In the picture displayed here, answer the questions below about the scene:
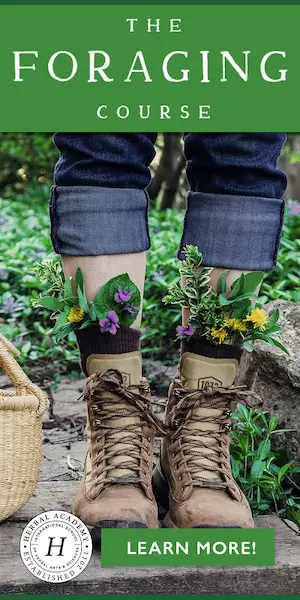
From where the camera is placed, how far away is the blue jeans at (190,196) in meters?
1.45

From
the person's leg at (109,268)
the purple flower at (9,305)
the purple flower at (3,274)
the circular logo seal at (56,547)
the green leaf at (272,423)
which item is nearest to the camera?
the circular logo seal at (56,547)

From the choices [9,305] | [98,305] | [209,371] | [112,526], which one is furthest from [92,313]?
[9,305]

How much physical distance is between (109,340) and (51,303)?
133 mm

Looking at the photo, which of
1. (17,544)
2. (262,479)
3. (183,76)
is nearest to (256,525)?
(262,479)

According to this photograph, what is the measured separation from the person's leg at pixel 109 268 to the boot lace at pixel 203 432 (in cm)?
6

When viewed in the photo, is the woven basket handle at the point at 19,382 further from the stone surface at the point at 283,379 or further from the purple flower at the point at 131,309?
the stone surface at the point at 283,379

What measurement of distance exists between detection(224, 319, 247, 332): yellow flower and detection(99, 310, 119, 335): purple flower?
215mm

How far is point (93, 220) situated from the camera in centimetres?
146

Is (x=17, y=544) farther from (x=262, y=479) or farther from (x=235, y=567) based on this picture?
(x=262, y=479)

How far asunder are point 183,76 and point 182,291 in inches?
16.6

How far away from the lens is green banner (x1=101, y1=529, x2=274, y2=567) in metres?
1.33

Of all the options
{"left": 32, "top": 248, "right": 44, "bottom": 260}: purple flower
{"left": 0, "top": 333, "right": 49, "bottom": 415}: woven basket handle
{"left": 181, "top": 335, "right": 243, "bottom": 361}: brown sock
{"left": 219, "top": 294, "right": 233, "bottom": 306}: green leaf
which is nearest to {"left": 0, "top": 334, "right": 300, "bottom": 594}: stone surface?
{"left": 0, "top": 333, "right": 49, "bottom": 415}: woven basket handle

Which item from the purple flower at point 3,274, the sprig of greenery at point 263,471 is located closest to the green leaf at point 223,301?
the sprig of greenery at point 263,471

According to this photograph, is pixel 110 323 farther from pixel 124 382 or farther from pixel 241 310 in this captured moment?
pixel 241 310
